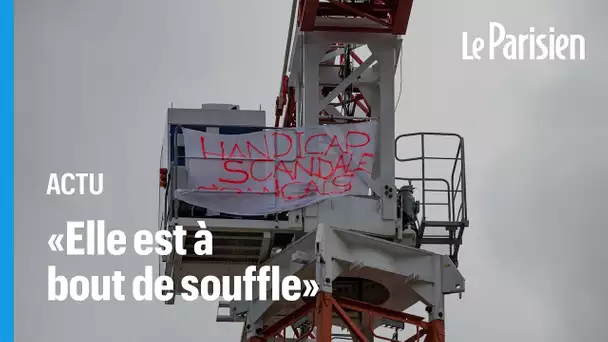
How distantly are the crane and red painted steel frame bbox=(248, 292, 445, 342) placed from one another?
23 millimetres

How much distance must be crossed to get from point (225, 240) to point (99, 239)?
3.30 metres

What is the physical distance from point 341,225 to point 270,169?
206cm

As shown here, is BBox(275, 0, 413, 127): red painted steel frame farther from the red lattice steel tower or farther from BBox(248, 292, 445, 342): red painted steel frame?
BBox(248, 292, 445, 342): red painted steel frame

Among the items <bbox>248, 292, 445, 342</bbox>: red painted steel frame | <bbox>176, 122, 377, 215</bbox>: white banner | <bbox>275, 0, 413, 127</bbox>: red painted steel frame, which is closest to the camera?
<bbox>248, 292, 445, 342</bbox>: red painted steel frame

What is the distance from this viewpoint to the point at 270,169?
4031 cm

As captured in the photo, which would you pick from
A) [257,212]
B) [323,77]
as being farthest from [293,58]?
[257,212]

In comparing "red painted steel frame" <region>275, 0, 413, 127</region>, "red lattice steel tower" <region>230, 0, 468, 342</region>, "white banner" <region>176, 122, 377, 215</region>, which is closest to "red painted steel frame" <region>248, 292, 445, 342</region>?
"red lattice steel tower" <region>230, 0, 468, 342</region>

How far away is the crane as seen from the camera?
39031 mm

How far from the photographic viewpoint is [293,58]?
144 ft

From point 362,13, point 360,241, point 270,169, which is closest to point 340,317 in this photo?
point 360,241

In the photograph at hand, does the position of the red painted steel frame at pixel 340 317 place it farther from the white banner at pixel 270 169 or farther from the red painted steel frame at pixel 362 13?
the red painted steel frame at pixel 362 13

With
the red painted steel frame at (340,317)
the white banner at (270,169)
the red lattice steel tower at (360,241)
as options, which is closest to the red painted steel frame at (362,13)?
the red lattice steel tower at (360,241)

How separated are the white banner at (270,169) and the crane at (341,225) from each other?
263mm

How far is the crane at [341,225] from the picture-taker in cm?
3903
